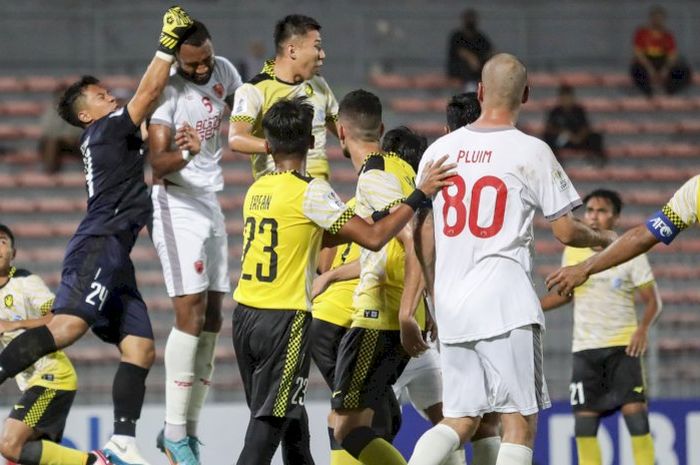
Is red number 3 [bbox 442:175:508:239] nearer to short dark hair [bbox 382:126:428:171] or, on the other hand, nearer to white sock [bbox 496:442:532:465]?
white sock [bbox 496:442:532:465]

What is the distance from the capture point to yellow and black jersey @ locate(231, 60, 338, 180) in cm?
755

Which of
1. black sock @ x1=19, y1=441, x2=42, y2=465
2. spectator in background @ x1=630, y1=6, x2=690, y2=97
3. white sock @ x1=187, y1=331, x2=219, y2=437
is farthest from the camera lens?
spectator in background @ x1=630, y1=6, x2=690, y2=97

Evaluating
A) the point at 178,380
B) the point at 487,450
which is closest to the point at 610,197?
the point at 487,450

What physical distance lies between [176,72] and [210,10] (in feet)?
29.9

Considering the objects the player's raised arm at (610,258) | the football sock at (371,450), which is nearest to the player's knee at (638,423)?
the football sock at (371,450)

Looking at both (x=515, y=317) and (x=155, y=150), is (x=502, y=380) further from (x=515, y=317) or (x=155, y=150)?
(x=155, y=150)

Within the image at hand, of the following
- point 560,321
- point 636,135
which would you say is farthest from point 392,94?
point 560,321

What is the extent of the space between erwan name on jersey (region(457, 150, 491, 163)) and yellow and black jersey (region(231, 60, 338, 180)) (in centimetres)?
165

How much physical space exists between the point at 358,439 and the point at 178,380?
1198 mm

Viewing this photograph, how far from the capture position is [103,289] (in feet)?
23.0

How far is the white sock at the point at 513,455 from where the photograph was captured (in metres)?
5.93

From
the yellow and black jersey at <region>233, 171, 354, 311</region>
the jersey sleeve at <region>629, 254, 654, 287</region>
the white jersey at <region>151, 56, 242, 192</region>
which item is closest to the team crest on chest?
the white jersey at <region>151, 56, 242, 192</region>

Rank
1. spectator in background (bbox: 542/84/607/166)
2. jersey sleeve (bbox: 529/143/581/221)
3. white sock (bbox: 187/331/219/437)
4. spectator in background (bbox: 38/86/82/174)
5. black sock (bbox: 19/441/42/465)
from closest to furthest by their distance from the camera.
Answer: jersey sleeve (bbox: 529/143/581/221) → white sock (bbox: 187/331/219/437) → black sock (bbox: 19/441/42/465) → spectator in background (bbox: 38/86/82/174) → spectator in background (bbox: 542/84/607/166)

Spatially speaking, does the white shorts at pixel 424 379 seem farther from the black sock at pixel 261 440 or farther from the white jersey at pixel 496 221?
the white jersey at pixel 496 221
